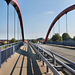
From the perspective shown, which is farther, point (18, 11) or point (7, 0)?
point (18, 11)

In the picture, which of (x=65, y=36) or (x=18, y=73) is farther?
(x=65, y=36)

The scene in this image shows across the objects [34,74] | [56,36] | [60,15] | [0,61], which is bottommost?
[34,74]

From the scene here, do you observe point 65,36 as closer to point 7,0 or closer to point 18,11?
point 18,11

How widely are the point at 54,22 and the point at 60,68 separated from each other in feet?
137

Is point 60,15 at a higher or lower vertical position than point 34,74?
higher

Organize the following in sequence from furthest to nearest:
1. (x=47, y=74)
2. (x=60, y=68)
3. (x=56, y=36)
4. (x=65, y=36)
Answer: (x=65, y=36) → (x=56, y=36) → (x=47, y=74) → (x=60, y=68)

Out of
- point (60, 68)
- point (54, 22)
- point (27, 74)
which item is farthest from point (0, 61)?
point (54, 22)

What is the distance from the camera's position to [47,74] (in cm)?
405

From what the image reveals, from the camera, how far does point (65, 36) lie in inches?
4055

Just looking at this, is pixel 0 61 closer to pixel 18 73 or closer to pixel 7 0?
pixel 18 73

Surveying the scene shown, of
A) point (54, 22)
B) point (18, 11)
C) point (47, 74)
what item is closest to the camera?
point (47, 74)

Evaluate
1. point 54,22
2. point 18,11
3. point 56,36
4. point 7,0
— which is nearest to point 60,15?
point 54,22

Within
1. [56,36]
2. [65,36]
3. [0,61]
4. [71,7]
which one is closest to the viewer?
Answer: [0,61]

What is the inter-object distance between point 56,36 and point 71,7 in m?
56.1
